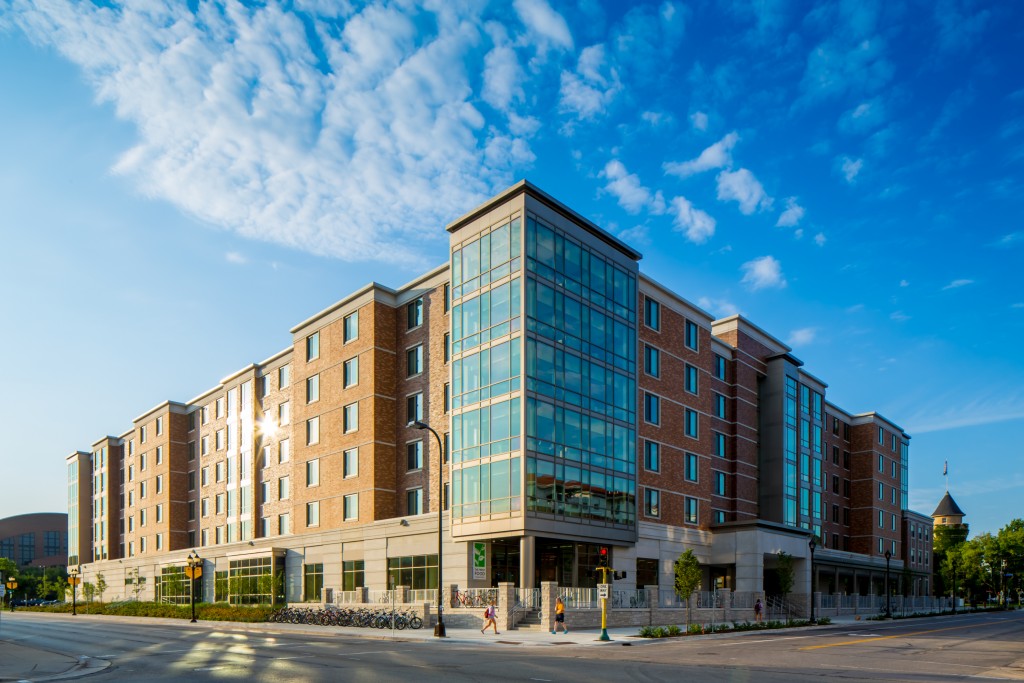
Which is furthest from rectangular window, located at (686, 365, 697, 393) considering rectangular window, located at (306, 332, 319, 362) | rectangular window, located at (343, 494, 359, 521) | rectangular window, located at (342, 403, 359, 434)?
rectangular window, located at (306, 332, 319, 362)

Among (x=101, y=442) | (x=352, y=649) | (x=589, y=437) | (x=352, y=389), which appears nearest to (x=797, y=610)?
(x=589, y=437)

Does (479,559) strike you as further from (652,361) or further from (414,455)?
(652,361)

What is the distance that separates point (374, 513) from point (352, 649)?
23.1 metres

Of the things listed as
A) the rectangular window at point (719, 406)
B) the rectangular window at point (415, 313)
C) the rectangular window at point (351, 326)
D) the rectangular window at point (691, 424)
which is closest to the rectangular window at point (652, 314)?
the rectangular window at point (691, 424)

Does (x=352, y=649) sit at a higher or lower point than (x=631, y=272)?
lower

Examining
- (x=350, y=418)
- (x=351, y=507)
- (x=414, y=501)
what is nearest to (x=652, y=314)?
(x=414, y=501)

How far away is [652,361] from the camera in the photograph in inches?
2090

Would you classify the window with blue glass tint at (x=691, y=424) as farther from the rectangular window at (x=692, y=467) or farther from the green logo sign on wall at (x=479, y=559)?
the green logo sign on wall at (x=479, y=559)

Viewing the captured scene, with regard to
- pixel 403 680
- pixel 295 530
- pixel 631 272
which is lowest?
pixel 295 530

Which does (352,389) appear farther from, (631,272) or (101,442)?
(101,442)

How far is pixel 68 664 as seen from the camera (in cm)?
2373

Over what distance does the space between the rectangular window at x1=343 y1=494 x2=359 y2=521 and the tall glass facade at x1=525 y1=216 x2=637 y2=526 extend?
16.3 meters

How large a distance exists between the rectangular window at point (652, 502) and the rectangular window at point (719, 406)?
11985 millimetres

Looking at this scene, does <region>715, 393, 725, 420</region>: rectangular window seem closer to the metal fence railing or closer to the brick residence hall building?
the brick residence hall building
